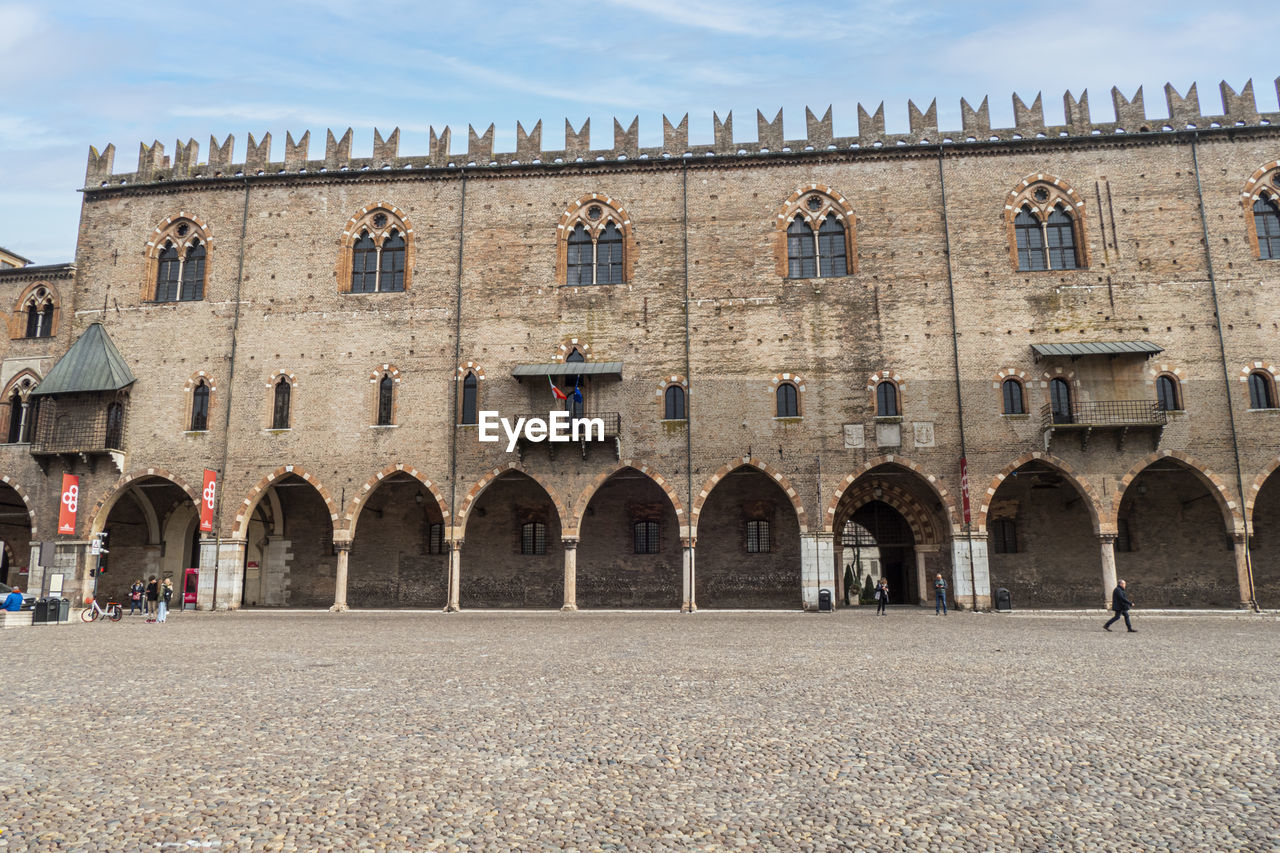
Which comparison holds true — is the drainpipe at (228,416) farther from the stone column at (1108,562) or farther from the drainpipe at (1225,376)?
the drainpipe at (1225,376)

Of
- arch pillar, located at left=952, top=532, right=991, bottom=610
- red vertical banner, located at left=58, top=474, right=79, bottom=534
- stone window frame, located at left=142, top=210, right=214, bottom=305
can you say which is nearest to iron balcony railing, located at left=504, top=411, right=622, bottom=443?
arch pillar, located at left=952, top=532, right=991, bottom=610

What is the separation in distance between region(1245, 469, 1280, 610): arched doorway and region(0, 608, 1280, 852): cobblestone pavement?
1609 centimetres

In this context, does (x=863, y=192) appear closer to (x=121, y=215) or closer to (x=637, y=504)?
(x=637, y=504)

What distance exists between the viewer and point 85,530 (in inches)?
1141

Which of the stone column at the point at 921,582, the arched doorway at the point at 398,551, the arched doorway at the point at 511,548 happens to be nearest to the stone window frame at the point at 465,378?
the arched doorway at the point at 511,548

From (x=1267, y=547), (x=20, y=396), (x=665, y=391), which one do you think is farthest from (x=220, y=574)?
(x=1267, y=547)

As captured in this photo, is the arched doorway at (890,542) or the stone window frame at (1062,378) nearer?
the stone window frame at (1062,378)

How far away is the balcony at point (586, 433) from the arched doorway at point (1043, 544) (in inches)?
514

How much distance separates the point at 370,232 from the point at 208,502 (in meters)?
10.9

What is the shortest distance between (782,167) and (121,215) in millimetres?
24674

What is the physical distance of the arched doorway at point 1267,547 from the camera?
90.2ft

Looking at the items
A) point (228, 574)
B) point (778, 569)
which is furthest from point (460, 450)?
point (778, 569)

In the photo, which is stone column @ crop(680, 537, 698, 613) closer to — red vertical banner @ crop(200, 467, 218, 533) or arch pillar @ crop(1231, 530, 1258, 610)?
red vertical banner @ crop(200, 467, 218, 533)

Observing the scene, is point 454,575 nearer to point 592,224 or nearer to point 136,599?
point 136,599
